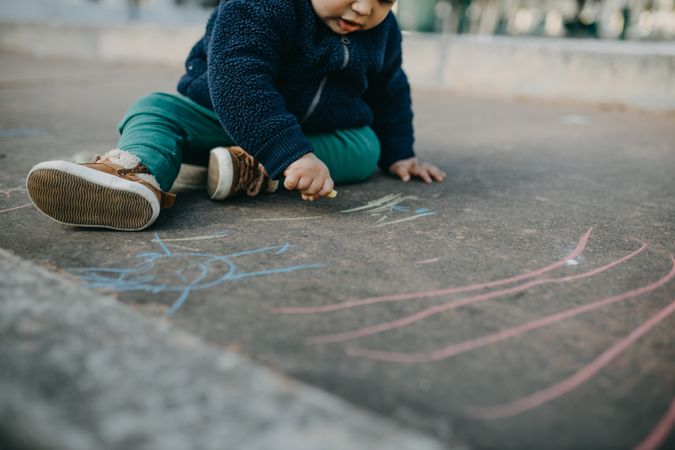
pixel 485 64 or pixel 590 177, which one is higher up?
pixel 485 64

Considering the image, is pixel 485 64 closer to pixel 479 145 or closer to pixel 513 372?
pixel 479 145

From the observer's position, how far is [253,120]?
1.21 metres

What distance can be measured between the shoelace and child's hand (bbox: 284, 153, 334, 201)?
0.19 m

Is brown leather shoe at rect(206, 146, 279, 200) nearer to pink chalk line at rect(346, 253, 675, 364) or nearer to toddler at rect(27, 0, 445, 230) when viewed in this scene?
toddler at rect(27, 0, 445, 230)

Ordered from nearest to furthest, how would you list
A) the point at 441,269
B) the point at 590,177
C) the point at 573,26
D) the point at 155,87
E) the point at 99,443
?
the point at 99,443 < the point at 441,269 < the point at 590,177 < the point at 155,87 < the point at 573,26

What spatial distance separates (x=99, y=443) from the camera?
0.55 meters

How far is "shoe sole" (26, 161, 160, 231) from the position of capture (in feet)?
3.49

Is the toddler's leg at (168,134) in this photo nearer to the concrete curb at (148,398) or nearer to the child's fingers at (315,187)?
the child's fingers at (315,187)

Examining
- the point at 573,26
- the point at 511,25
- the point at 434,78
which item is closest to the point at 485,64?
the point at 434,78

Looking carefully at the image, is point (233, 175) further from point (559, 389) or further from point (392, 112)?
point (559, 389)

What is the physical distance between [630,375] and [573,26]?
27.9ft

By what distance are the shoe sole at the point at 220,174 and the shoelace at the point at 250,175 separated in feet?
0.13

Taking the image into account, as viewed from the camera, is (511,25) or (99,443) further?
(511,25)

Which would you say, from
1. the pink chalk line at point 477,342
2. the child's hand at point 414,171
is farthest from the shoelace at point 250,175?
the pink chalk line at point 477,342
